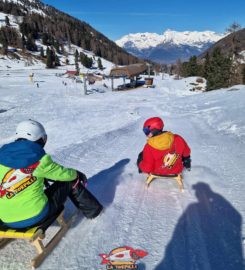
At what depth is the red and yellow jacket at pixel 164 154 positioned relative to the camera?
482cm

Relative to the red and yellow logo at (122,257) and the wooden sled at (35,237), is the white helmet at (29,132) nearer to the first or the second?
the wooden sled at (35,237)

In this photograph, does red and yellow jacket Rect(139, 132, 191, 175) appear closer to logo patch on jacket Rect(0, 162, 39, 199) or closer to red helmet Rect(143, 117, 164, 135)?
red helmet Rect(143, 117, 164, 135)

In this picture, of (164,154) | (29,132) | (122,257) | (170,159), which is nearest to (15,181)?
(29,132)

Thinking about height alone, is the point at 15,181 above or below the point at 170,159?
above

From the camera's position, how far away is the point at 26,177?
3.08m

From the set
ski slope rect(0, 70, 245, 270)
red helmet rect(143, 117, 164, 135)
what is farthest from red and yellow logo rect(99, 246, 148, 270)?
red helmet rect(143, 117, 164, 135)

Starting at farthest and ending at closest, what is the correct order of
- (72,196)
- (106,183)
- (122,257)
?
(106,183) < (72,196) < (122,257)

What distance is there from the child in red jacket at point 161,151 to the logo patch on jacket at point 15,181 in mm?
2363

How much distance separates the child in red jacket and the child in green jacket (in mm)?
1808

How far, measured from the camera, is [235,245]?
3510 millimetres

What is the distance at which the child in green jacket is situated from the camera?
9.80 feet

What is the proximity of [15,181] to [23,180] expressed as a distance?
3.3 inches

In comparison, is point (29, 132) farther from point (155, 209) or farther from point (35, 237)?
point (155, 209)

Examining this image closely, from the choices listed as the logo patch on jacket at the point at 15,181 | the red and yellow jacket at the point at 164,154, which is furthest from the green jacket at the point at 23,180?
the red and yellow jacket at the point at 164,154
